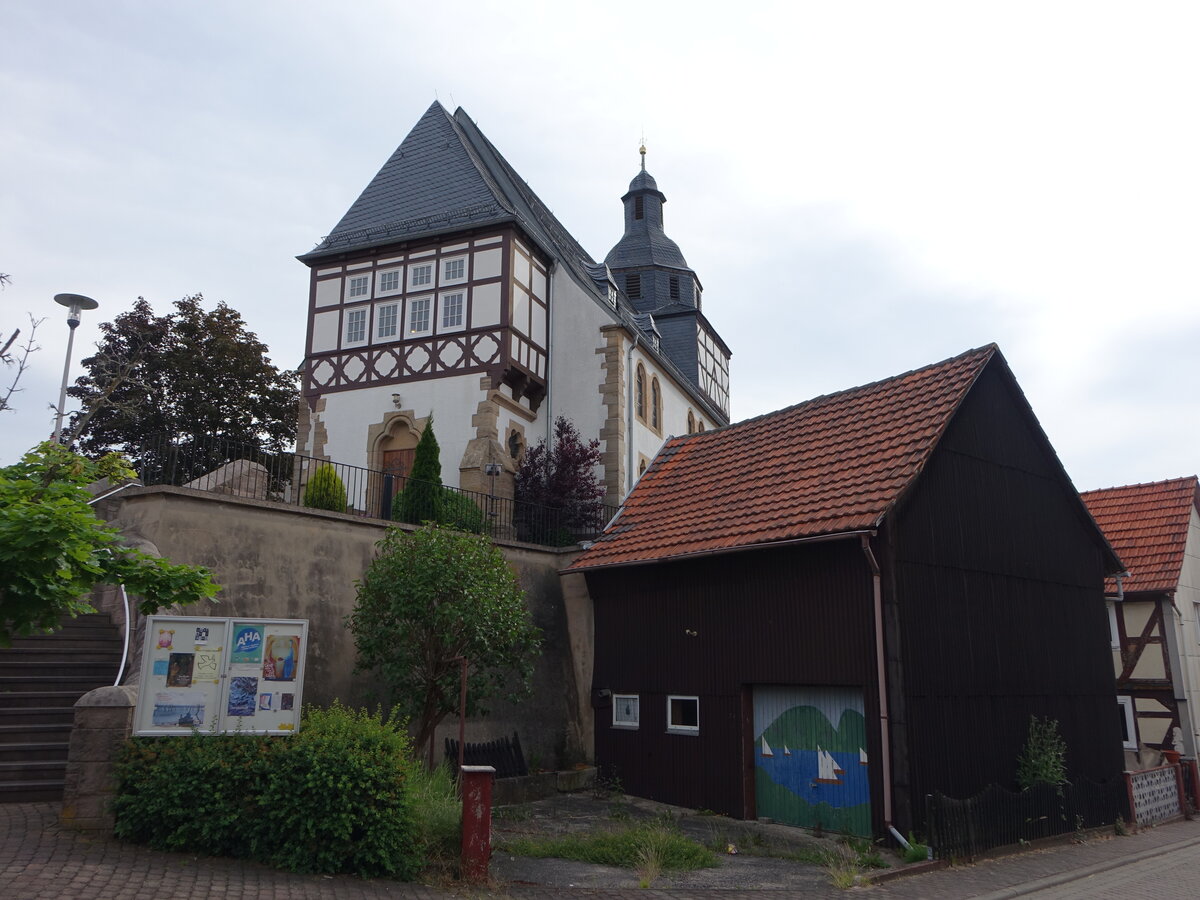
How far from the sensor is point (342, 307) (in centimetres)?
2645

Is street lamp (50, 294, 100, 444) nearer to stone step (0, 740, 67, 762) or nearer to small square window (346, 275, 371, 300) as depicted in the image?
stone step (0, 740, 67, 762)

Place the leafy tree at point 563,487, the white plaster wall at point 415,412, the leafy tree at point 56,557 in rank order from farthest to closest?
1. the white plaster wall at point 415,412
2. the leafy tree at point 563,487
3. the leafy tree at point 56,557

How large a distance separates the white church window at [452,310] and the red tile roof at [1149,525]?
15677mm

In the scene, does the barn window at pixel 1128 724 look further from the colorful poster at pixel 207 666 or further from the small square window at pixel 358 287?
the small square window at pixel 358 287

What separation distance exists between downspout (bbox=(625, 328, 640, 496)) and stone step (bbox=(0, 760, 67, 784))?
54.2ft

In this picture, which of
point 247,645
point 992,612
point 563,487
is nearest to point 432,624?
point 247,645

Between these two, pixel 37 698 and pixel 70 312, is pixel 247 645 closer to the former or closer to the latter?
pixel 37 698

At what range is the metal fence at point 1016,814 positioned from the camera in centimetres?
1177

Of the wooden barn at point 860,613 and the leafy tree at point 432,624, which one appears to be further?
the leafy tree at point 432,624

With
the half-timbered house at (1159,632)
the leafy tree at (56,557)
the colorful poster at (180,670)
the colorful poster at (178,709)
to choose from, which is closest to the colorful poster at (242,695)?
the colorful poster at (178,709)

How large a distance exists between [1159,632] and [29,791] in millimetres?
20735

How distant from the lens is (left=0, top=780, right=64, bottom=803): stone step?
32.3 ft

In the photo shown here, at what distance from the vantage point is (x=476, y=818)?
29.9ft

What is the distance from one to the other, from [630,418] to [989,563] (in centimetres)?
1281
